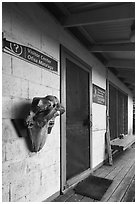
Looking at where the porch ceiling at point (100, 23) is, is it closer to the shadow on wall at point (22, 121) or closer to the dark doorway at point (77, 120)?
the dark doorway at point (77, 120)

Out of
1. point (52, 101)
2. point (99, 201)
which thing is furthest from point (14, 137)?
point (99, 201)

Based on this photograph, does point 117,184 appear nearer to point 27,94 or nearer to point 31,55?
point 27,94

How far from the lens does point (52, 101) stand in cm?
211

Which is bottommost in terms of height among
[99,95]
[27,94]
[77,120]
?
[77,120]

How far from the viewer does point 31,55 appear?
2184mm

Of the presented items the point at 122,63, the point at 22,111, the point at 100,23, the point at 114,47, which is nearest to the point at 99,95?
the point at 122,63

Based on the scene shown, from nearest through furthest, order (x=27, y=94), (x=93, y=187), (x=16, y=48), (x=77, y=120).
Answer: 1. (x=16, y=48)
2. (x=27, y=94)
3. (x=93, y=187)
4. (x=77, y=120)

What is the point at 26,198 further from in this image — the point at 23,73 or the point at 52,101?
the point at 23,73

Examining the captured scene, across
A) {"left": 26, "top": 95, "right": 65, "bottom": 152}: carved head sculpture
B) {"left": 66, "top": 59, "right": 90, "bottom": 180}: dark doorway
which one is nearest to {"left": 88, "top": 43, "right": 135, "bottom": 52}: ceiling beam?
{"left": 66, "top": 59, "right": 90, "bottom": 180}: dark doorway

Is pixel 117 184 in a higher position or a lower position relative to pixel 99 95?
lower

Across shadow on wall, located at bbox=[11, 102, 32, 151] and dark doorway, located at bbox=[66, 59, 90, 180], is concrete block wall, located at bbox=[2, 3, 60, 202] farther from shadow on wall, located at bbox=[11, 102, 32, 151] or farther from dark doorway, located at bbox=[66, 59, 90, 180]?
dark doorway, located at bbox=[66, 59, 90, 180]

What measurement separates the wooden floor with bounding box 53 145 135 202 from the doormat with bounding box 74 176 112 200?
69mm

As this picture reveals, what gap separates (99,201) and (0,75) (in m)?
2.19

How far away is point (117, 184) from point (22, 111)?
2.36 m
